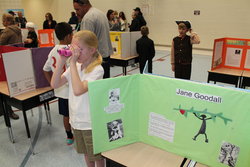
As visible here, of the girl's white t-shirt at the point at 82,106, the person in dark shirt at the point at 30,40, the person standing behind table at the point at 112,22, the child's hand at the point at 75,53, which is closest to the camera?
the child's hand at the point at 75,53

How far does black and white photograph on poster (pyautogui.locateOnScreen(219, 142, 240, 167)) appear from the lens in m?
1.10

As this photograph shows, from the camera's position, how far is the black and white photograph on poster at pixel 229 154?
1.10 m

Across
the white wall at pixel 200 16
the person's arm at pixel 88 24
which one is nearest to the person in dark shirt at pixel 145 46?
the person's arm at pixel 88 24

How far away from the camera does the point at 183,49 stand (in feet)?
10.9

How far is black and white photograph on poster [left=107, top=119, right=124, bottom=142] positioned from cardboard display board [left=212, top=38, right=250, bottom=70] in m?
2.59

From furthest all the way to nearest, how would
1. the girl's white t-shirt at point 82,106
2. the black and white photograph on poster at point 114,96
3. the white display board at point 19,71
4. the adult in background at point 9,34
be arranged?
the adult in background at point 9,34, the white display board at point 19,71, the girl's white t-shirt at point 82,106, the black and white photograph on poster at point 114,96

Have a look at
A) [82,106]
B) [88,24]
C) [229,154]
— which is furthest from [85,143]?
[88,24]

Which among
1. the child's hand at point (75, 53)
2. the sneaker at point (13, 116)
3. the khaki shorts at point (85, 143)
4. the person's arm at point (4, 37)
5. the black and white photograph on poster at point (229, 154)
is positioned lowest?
the sneaker at point (13, 116)

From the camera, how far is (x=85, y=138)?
5.07 feet

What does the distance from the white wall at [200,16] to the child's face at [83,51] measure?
6.86 m

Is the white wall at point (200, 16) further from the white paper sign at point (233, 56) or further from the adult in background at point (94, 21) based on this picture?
the adult in background at point (94, 21)

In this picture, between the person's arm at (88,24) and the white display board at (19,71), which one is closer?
the white display board at (19,71)

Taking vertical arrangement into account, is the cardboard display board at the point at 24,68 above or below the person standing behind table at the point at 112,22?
below

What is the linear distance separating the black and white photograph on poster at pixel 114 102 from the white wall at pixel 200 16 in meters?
6.98
